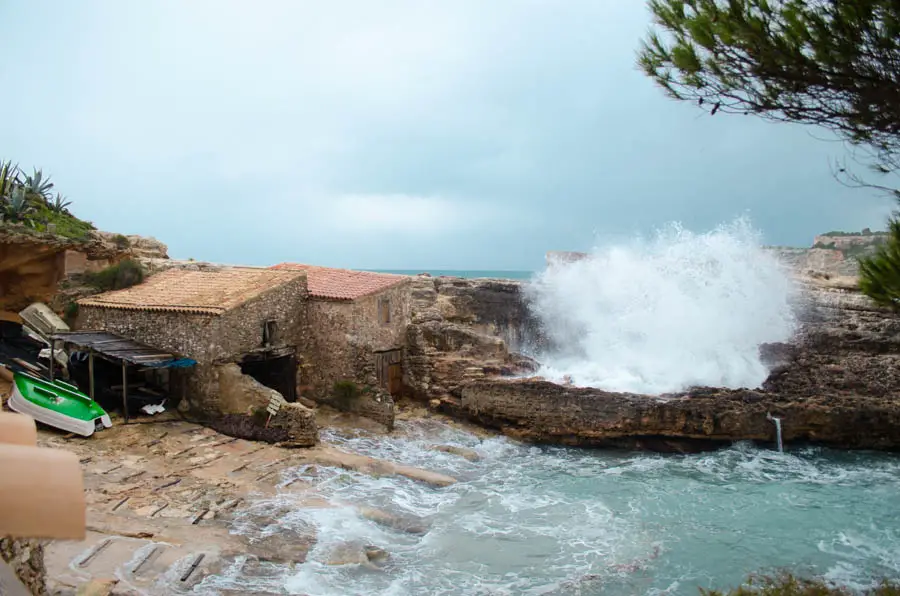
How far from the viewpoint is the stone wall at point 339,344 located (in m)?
17.0

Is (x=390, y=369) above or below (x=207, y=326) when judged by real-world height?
below

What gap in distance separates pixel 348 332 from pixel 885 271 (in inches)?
499

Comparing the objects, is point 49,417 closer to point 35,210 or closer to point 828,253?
point 35,210

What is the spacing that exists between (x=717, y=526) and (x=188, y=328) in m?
11.6

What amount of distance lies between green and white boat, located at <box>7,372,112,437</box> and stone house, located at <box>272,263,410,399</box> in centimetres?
559

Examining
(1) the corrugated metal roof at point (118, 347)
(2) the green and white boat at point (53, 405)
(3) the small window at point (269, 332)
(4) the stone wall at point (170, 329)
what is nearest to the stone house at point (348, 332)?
(3) the small window at point (269, 332)

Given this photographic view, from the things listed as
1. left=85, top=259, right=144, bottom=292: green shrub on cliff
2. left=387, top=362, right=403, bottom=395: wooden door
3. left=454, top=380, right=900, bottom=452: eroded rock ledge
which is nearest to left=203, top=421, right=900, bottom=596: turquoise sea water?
left=454, top=380, right=900, bottom=452: eroded rock ledge

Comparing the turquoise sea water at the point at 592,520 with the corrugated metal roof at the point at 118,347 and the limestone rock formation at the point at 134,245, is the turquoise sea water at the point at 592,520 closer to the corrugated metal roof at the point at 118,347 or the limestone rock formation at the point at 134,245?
the corrugated metal roof at the point at 118,347

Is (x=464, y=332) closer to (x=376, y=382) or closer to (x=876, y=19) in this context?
(x=376, y=382)

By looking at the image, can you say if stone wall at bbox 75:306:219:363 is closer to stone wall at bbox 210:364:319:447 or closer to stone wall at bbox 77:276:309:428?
stone wall at bbox 77:276:309:428

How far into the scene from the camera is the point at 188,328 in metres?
14.4

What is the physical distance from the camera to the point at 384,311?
18094 millimetres

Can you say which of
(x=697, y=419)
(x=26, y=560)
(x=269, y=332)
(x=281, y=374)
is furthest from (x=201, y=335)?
(x=697, y=419)

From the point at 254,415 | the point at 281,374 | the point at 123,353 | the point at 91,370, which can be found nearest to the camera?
the point at 91,370
